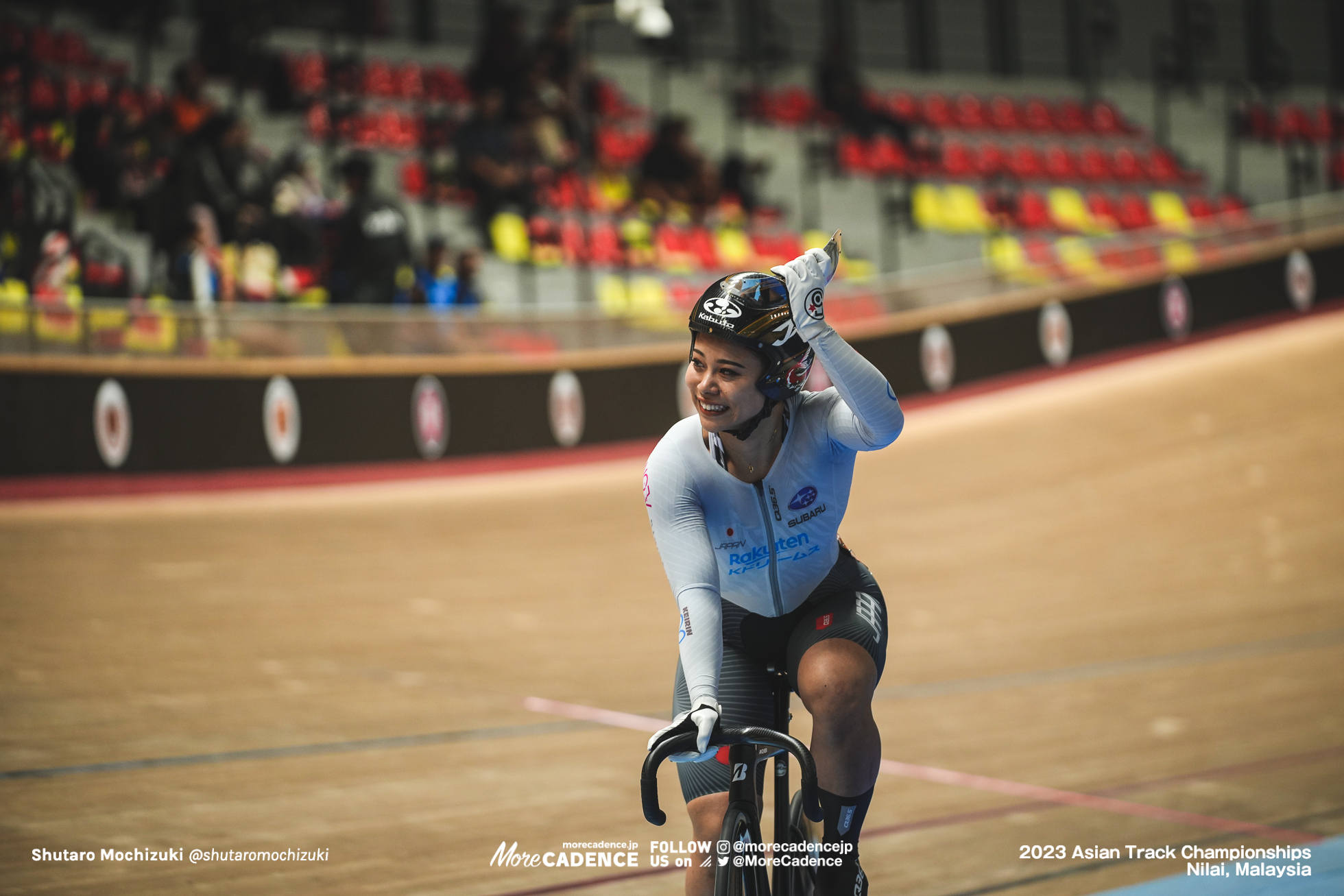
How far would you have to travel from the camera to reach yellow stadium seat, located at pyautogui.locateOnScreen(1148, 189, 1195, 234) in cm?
1645

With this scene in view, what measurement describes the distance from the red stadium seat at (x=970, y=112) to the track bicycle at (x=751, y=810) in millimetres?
16725

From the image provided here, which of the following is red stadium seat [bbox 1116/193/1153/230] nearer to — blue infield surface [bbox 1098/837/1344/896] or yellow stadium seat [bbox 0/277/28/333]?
yellow stadium seat [bbox 0/277/28/333]

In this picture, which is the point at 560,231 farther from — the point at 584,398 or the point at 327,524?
the point at 327,524

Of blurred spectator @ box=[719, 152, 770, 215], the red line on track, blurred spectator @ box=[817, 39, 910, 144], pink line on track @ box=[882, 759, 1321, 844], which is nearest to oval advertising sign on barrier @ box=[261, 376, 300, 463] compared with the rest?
the red line on track

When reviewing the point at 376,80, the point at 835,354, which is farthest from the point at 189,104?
the point at 835,354

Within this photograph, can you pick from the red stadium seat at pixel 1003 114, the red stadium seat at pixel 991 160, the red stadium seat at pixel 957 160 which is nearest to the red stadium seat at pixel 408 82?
the red stadium seat at pixel 957 160

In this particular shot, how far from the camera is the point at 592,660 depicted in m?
5.29

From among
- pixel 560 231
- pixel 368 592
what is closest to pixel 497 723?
pixel 368 592

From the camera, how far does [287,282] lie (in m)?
9.27

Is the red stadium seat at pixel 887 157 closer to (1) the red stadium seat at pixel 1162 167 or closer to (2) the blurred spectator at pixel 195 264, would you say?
(1) the red stadium seat at pixel 1162 167

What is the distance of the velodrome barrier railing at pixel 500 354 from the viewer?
8055 millimetres

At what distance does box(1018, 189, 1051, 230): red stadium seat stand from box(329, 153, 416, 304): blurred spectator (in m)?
8.90

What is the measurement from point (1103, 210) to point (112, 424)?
12.8 metres

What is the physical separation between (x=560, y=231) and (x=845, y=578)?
396 inches
